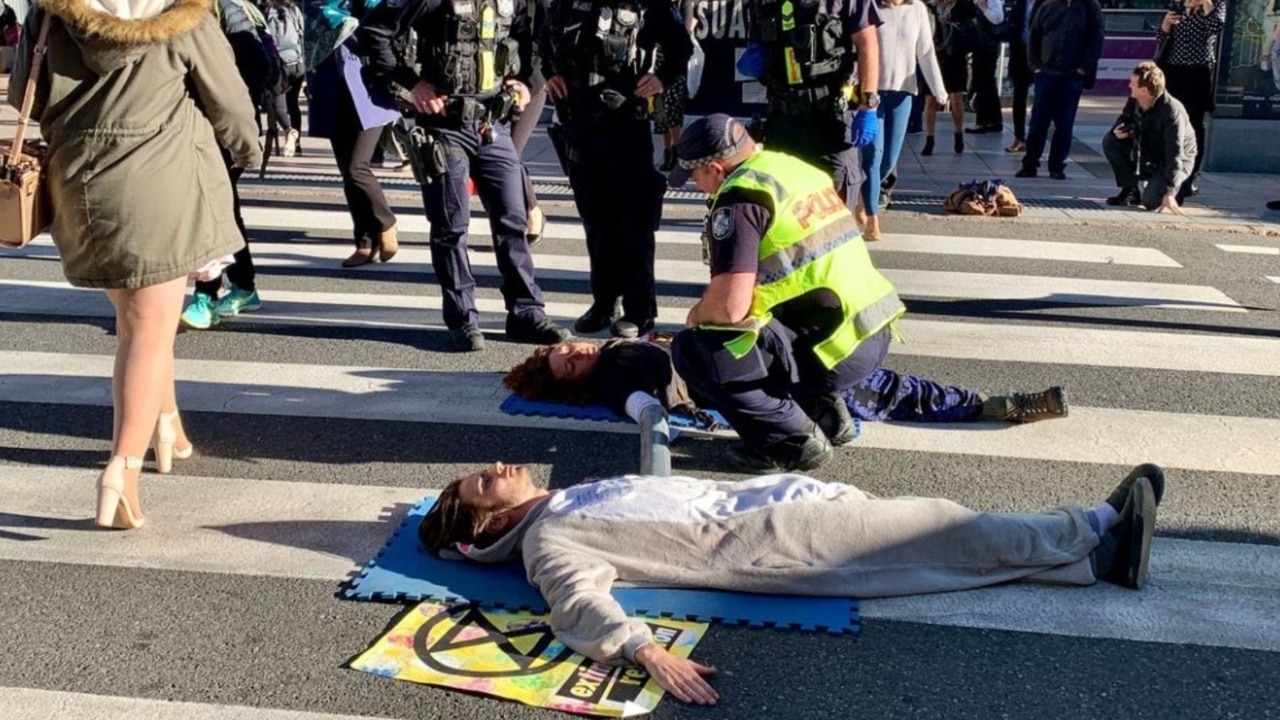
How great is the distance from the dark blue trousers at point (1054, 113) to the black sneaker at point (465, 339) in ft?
25.7

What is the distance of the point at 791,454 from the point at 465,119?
2526 millimetres

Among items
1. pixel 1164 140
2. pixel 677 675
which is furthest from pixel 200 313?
pixel 1164 140

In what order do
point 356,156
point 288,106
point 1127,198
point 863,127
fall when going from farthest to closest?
1. point 288,106
2. point 1127,198
3. point 356,156
4. point 863,127

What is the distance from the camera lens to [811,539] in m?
3.96

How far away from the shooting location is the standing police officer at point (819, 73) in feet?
26.5

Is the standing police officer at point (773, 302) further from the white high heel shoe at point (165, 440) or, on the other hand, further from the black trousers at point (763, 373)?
the white high heel shoe at point (165, 440)

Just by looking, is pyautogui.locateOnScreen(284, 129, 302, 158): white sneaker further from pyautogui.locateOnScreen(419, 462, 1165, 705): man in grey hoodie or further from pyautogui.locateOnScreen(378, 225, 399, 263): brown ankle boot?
pyautogui.locateOnScreen(419, 462, 1165, 705): man in grey hoodie

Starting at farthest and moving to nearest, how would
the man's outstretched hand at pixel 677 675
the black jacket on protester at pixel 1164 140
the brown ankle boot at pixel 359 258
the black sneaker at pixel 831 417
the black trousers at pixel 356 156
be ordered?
the black jacket on protester at pixel 1164 140 < the brown ankle boot at pixel 359 258 < the black trousers at pixel 356 156 < the black sneaker at pixel 831 417 < the man's outstretched hand at pixel 677 675

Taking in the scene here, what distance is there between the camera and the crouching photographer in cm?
1120

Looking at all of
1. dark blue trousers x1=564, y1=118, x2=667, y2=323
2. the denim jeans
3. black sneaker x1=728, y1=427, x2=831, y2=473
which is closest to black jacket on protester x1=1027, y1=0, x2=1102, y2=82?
the denim jeans

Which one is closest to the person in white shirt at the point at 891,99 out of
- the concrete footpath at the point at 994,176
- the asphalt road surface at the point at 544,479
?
the asphalt road surface at the point at 544,479

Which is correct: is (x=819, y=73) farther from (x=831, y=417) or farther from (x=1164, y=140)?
(x=1164, y=140)

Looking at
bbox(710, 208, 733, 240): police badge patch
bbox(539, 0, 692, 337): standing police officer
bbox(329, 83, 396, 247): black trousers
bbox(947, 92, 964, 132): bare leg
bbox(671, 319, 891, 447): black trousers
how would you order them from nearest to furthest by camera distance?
bbox(710, 208, 733, 240): police badge patch, bbox(671, 319, 891, 447): black trousers, bbox(539, 0, 692, 337): standing police officer, bbox(329, 83, 396, 247): black trousers, bbox(947, 92, 964, 132): bare leg

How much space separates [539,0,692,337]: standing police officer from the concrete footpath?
13.2ft
